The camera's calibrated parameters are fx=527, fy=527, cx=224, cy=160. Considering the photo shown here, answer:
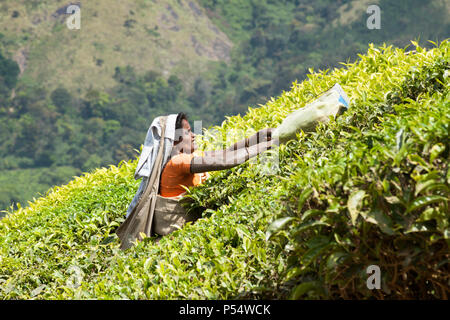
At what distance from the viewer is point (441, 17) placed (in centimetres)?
5944

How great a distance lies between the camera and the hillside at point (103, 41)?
67.6 metres

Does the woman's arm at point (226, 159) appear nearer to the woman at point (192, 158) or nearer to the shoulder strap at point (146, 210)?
the woman at point (192, 158)

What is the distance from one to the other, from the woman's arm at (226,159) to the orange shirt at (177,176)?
76mm

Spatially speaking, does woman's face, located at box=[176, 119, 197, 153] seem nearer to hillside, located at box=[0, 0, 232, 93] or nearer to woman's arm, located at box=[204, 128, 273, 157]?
woman's arm, located at box=[204, 128, 273, 157]

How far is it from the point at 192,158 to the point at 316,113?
91cm

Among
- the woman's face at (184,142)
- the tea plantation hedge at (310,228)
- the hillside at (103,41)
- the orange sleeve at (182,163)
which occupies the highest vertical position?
the hillside at (103,41)

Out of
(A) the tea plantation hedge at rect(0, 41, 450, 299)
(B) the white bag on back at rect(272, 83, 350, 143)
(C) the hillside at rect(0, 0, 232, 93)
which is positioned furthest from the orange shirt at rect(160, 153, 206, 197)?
(C) the hillside at rect(0, 0, 232, 93)

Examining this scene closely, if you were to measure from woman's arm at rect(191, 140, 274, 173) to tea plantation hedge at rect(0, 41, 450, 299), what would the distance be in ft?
0.27

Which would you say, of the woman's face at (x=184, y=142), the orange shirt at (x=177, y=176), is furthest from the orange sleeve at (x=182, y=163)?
the woman's face at (x=184, y=142)

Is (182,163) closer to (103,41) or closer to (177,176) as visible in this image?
(177,176)

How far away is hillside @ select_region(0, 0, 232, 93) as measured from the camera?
222 feet

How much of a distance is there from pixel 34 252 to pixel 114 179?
4.33 ft
